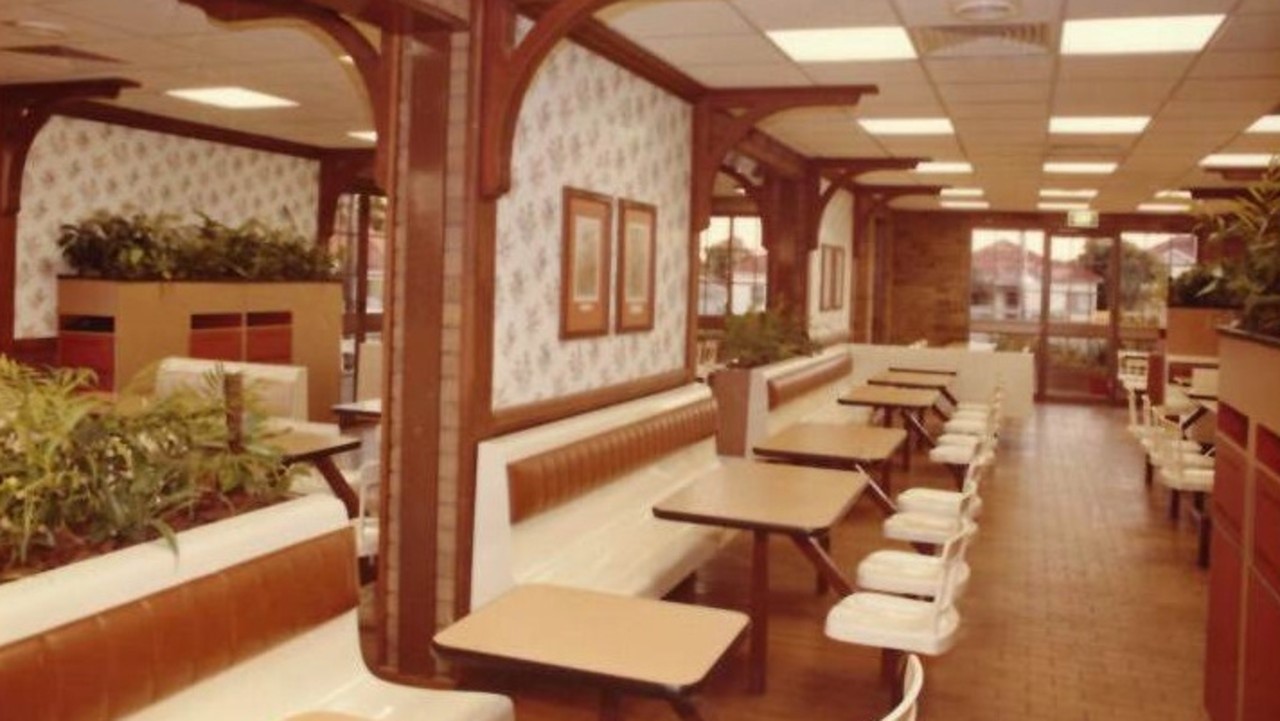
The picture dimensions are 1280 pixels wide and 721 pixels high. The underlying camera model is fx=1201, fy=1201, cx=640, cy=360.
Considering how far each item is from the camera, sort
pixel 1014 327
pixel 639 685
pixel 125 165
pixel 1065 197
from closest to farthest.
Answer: pixel 639 685
pixel 125 165
pixel 1065 197
pixel 1014 327

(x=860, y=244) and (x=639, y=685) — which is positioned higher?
(x=860, y=244)

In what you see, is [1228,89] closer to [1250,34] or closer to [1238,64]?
[1238,64]

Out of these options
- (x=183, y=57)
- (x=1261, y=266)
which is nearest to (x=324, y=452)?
(x=183, y=57)

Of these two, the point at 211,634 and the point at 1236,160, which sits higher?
the point at 1236,160

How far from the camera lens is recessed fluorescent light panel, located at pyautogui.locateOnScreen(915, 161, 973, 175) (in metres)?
11.7

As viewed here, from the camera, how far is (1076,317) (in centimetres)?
1808

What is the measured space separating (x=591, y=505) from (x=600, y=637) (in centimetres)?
227

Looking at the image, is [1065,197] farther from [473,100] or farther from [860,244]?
[473,100]

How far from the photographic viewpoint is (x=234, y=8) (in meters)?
4.51

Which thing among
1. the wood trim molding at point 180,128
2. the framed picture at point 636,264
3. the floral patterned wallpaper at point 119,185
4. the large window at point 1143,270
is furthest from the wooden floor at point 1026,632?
the large window at point 1143,270

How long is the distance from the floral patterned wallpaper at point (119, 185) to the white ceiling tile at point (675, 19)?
5409 mm

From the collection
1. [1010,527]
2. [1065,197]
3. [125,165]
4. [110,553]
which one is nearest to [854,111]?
[1010,527]

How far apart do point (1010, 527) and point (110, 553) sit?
6.77 m

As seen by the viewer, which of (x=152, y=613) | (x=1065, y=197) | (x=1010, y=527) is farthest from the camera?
(x=1065, y=197)
